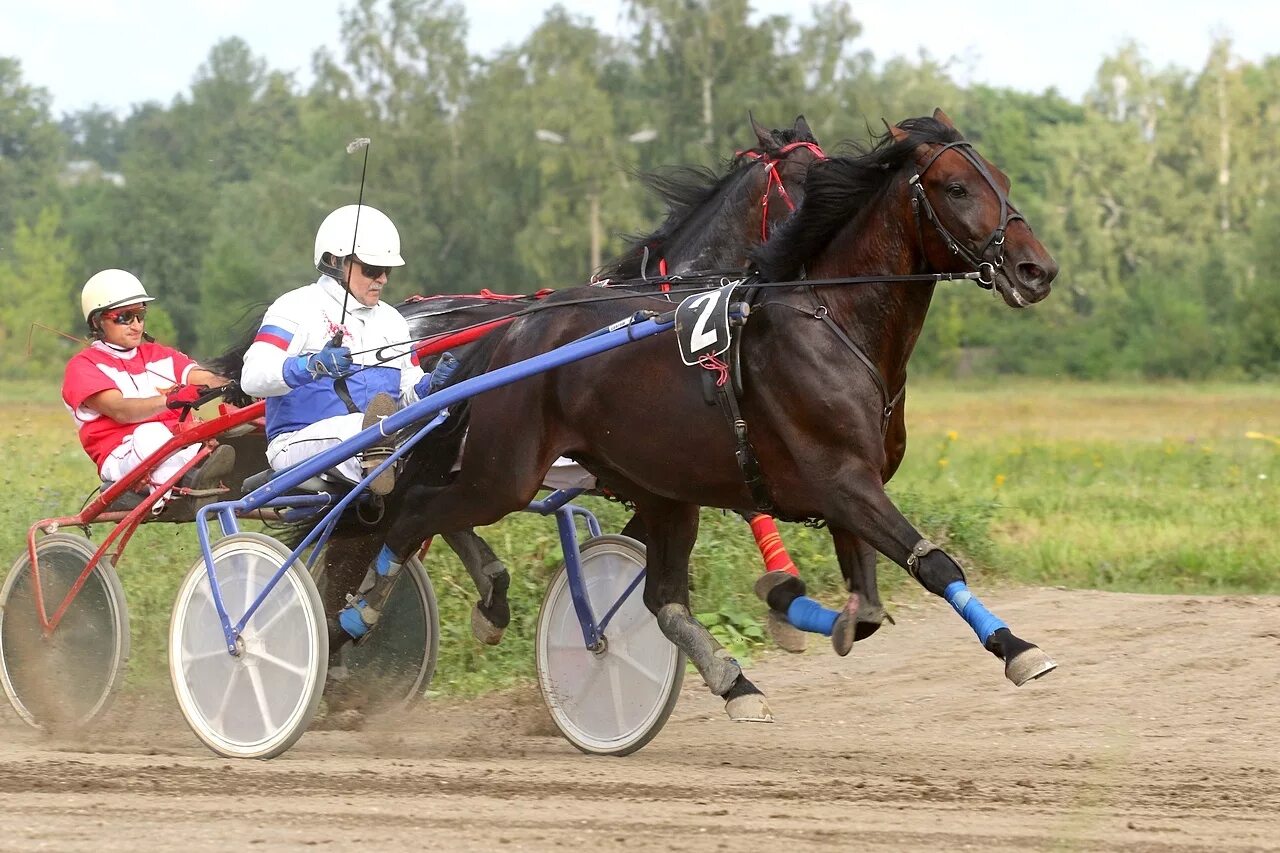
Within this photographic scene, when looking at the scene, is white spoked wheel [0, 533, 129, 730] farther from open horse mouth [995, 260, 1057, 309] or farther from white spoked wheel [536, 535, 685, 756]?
open horse mouth [995, 260, 1057, 309]

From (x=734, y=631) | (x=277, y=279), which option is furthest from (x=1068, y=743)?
(x=277, y=279)

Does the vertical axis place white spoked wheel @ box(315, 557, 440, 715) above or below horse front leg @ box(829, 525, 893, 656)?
below

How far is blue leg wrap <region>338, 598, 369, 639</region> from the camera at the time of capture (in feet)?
20.2

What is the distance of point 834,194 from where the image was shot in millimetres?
5441

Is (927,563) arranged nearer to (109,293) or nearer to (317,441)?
(317,441)

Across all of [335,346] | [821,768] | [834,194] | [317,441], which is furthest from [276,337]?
[821,768]

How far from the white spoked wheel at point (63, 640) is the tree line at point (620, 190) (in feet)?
64.9

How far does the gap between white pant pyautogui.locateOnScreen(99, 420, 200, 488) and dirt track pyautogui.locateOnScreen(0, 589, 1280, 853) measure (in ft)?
3.13

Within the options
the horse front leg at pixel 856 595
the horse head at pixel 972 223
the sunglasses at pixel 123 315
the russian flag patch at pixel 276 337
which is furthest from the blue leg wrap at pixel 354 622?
the horse head at pixel 972 223

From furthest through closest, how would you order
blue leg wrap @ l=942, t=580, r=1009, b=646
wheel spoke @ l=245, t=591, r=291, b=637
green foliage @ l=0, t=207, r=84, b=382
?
green foliage @ l=0, t=207, r=84, b=382
wheel spoke @ l=245, t=591, r=291, b=637
blue leg wrap @ l=942, t=580, r=1009, b=646

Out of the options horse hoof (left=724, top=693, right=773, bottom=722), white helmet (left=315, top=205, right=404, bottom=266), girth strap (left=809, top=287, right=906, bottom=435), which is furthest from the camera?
white helmet (left=315, top=205, right=404, bottom=266)

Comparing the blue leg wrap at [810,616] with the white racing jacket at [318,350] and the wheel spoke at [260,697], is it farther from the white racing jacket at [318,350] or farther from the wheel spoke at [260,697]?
the wheel spoke at [260,697]

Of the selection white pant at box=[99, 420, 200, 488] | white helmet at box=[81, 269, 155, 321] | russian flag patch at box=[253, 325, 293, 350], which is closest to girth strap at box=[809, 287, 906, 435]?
russian flag patch at box=[253, 325, 293, 350]

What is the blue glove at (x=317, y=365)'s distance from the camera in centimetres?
553
